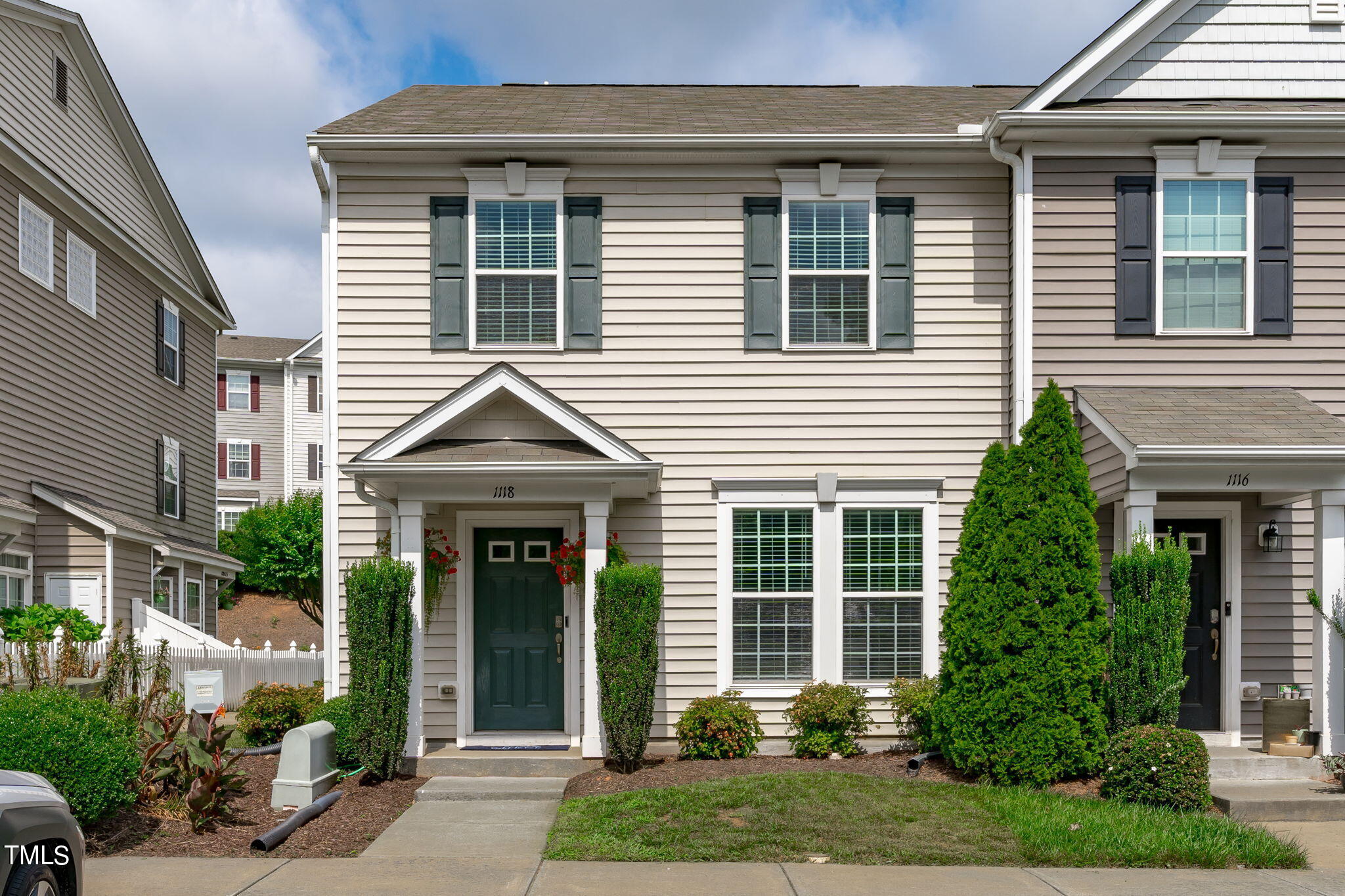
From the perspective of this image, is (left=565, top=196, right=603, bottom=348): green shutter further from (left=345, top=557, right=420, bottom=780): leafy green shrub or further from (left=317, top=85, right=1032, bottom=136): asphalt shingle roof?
(left=345, top=557, right=420, bottom=780): leafy green shrub

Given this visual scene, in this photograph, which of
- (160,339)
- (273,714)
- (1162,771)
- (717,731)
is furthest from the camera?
(160,339)

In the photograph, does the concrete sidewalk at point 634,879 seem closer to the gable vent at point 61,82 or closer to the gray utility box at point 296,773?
the gray utility box at point 296,773

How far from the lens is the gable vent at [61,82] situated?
1697 cm

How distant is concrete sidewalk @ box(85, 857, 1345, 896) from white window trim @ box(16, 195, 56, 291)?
1028 cm

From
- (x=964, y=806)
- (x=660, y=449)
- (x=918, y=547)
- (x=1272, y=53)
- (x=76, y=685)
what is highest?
(x=1272, y=53)

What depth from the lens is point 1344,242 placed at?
37.6 feet

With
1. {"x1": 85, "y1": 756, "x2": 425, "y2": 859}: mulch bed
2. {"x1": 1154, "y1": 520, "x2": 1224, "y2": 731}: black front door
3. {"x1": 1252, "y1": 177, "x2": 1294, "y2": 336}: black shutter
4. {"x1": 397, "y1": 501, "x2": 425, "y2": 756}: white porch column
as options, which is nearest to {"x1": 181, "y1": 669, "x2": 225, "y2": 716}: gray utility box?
{"x1": 85, "y1": 756, "x2": 425, "y2": 859}: mulch bed

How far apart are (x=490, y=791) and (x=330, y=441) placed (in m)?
3.89

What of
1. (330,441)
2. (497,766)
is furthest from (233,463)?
(497,766)

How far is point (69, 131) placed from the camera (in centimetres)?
1722

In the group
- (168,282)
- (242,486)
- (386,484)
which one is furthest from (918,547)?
(242,486)

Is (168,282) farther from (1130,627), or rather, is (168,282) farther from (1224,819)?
(1224,819)

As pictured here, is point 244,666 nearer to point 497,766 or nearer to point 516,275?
point 497,766

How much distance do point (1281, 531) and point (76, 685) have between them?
10884 millimetres
